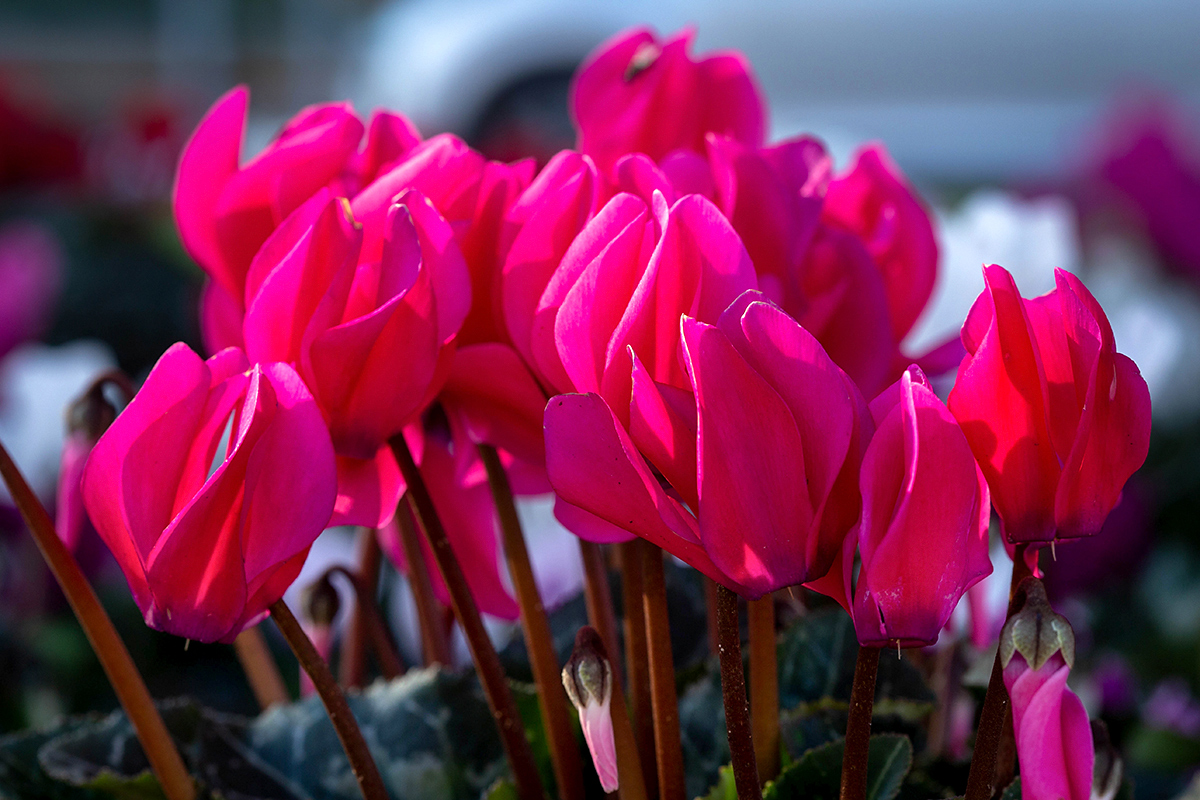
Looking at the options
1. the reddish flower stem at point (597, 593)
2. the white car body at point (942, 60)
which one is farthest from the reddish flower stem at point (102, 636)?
the white car body at point (942, 60)

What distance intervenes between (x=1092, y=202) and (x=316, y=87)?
976cm

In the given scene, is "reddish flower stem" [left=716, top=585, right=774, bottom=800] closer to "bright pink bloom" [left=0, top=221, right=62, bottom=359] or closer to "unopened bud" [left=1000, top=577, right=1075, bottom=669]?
"unopened bud" [left=1000, top=577, right=1075, bottom=669]

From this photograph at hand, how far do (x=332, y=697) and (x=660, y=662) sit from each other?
11 cm

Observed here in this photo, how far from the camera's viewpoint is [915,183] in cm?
377

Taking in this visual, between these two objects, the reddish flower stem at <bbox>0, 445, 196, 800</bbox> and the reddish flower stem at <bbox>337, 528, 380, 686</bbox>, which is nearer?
the reddish flower stem at <bbox>0, 445, 196, 800</bbox>

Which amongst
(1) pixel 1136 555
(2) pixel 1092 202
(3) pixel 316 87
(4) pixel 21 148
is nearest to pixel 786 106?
(2) pixel 1092 202

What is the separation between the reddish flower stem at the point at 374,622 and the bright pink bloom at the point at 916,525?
0.90 ft

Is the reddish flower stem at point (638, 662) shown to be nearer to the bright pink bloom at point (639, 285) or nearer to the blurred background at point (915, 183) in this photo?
the bright pink bloom at point (639, 285)

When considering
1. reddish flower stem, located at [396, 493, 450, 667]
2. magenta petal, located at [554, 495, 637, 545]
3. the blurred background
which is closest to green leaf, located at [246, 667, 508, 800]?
reddish flower stem, located at [396, 493, 450, 667]

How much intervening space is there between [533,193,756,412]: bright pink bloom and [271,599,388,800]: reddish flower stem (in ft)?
0.40

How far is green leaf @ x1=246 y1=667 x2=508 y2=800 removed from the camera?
515 millimetres

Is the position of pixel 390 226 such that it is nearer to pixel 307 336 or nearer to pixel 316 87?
pixel 307 336

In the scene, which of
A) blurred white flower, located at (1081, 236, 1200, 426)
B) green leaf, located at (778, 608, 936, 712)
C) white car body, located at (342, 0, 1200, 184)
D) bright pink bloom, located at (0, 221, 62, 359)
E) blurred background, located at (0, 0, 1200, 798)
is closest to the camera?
green leaf, located at (778, 608, 936, 712)

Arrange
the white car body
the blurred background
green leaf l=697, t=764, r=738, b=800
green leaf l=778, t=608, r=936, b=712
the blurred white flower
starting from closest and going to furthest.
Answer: green leaf l=697, t=764, r=738, b=800 < green leaf l=778, t=608, r=936, b=712 < the blurred background < the blurred white flower < the white car body
